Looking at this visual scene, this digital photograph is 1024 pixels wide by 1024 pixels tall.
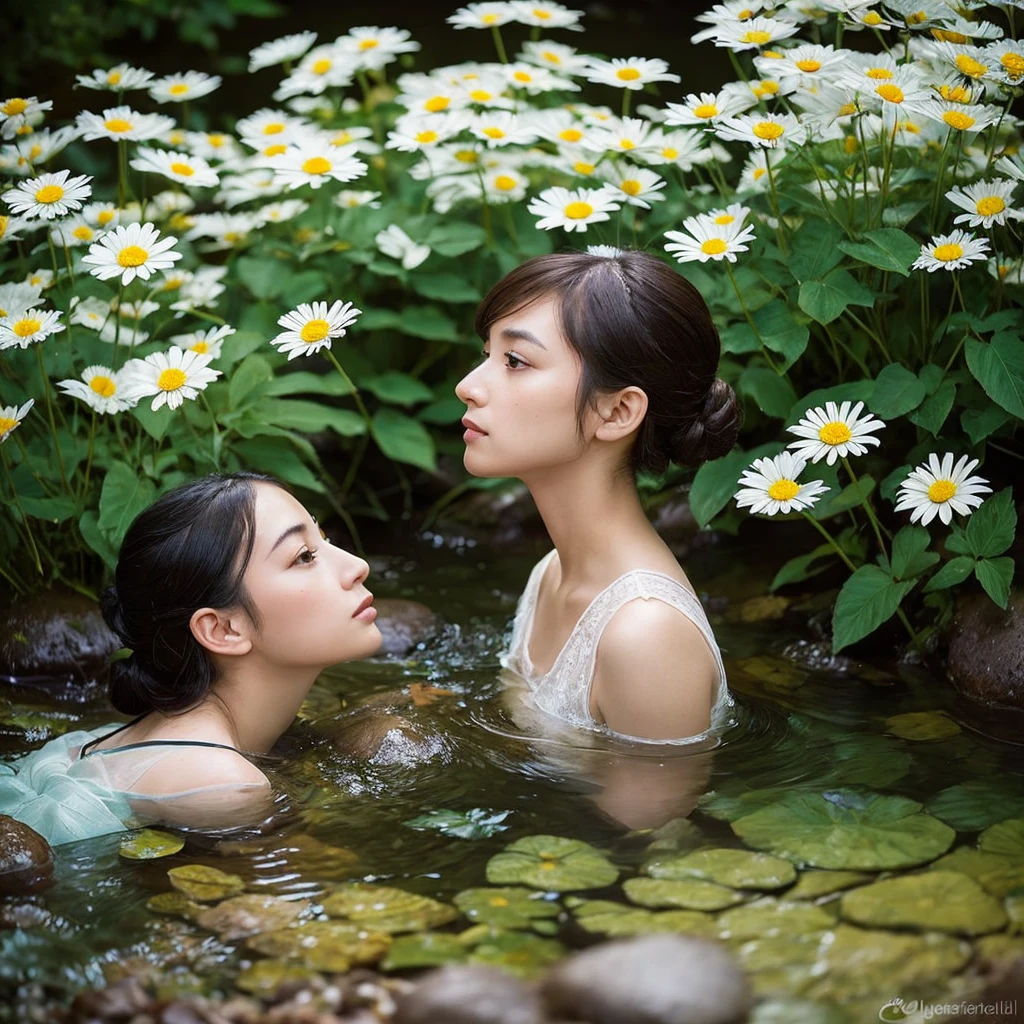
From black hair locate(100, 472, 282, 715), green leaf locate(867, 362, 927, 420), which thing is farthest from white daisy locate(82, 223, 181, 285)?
green leaf locate(867, 362, 927, 420)

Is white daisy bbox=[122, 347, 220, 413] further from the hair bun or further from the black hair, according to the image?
the hair bun

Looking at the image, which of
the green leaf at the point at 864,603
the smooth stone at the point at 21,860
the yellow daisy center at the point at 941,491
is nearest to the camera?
the smooth stone at the point at 21,860

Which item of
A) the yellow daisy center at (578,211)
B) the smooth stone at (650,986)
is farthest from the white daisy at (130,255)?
the smooth stone at (650,986)

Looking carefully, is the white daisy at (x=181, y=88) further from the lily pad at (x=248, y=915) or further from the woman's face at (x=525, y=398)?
the lily pad at (x=248, y=915)

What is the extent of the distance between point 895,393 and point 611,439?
0.79 m

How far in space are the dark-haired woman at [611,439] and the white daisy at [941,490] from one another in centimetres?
45

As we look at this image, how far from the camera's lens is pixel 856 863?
247cm

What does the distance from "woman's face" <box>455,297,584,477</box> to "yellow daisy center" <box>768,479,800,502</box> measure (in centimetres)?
48

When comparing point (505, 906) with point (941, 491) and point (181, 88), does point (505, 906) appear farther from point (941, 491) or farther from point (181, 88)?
point (181, 88)

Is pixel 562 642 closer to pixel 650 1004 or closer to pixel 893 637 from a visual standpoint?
pixel 893 637

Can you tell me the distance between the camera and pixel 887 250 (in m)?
3.22

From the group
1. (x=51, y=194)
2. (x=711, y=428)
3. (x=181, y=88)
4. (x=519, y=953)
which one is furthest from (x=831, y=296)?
(x=181, y=88)

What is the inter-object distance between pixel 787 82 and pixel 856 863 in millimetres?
1928

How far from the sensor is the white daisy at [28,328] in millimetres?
3264
